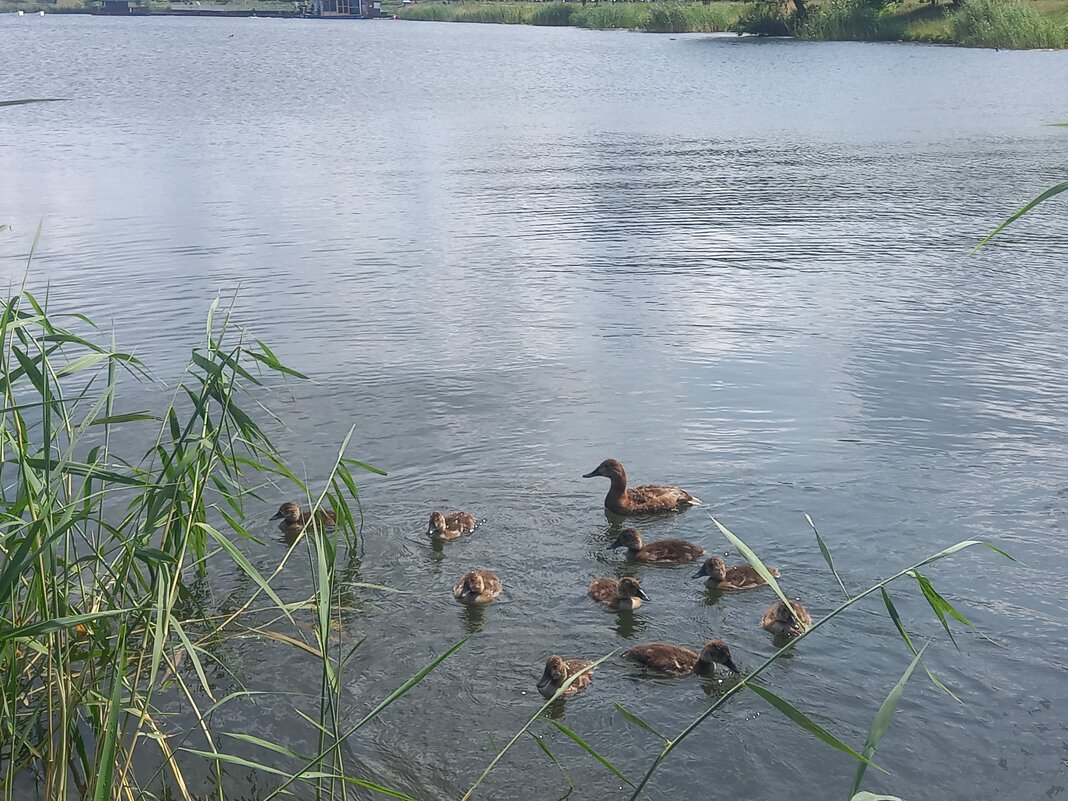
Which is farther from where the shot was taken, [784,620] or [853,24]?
[853,24]

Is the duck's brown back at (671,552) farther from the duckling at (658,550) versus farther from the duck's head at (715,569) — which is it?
the duck's head at (715,569)

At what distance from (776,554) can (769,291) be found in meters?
5.81

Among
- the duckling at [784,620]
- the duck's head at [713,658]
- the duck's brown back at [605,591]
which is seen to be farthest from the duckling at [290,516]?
the duckling at [784,620]

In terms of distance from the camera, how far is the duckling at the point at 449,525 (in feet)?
21.0

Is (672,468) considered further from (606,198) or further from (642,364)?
(606,198)

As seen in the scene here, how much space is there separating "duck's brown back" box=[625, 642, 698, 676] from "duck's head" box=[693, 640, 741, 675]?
43mm

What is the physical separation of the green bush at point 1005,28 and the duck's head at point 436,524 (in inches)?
1833

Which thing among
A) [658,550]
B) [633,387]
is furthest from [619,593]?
[633,387]

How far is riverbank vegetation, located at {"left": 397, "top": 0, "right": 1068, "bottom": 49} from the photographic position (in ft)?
153

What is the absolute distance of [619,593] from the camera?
19.0 ft

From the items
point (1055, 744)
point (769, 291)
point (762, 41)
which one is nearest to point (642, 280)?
point (769, 291)

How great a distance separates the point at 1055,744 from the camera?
464cm

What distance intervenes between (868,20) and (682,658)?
53.3 metres

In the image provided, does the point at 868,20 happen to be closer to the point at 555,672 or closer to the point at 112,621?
the point at 555,672
